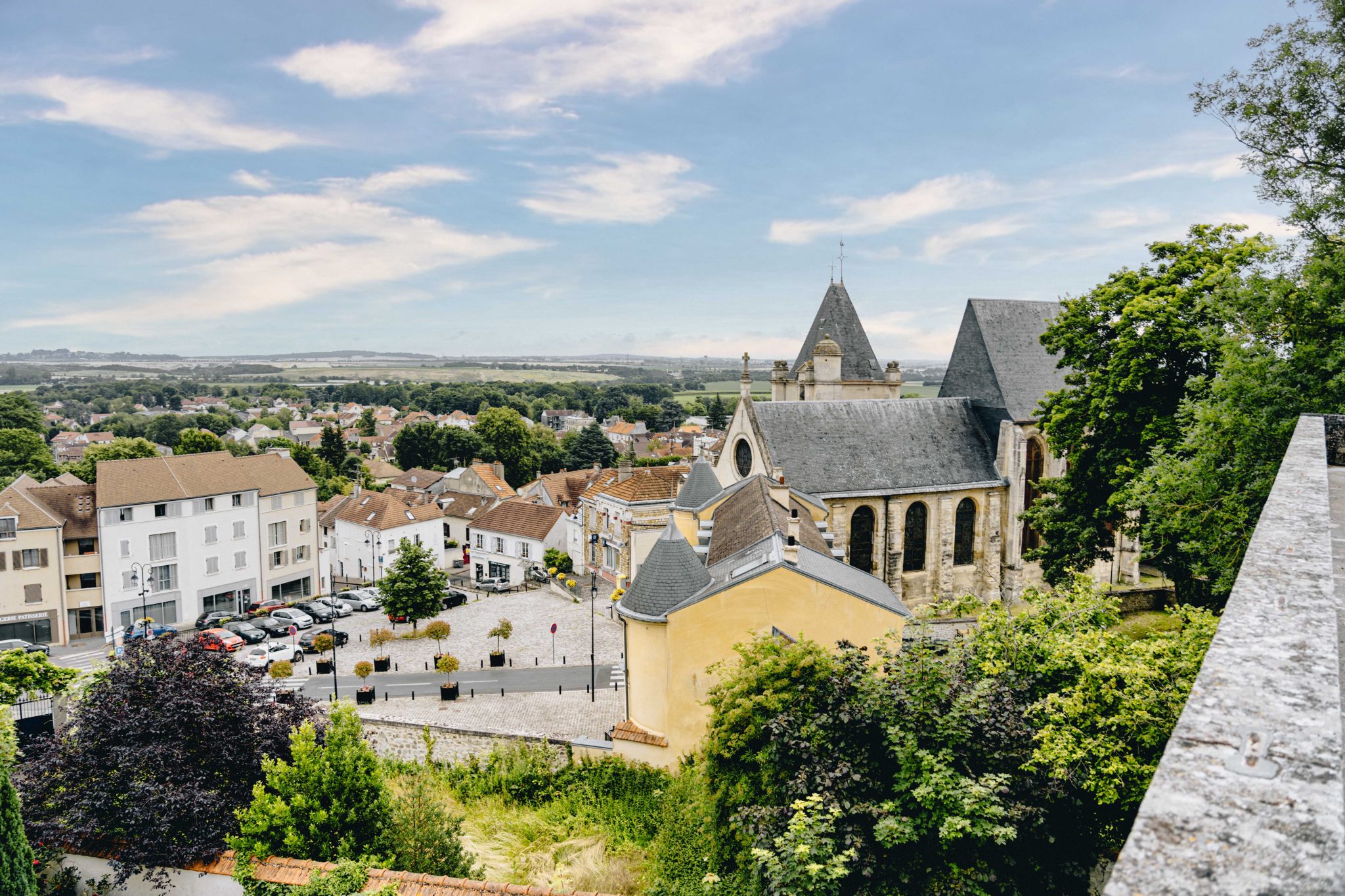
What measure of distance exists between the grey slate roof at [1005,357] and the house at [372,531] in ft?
142

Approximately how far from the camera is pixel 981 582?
34094mm

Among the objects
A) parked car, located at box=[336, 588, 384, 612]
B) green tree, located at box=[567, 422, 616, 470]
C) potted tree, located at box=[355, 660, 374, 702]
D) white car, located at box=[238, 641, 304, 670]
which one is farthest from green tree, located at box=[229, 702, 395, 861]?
green tree, located at box=[567, 422, 616, 470]

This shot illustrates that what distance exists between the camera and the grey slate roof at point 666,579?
62.0ft

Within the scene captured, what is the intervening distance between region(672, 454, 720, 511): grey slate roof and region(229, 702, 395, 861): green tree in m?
19.4

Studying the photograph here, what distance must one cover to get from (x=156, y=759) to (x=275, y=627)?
32.6 metres

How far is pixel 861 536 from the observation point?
32.0m

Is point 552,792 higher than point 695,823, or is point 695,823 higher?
point 695,823

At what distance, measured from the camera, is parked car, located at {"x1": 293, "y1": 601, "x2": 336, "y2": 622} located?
144ft

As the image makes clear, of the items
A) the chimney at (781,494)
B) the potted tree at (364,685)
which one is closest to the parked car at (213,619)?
the potted tree at (364,685)

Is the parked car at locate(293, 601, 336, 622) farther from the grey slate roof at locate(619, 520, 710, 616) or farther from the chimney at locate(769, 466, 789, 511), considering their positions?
the grey slate roof at locate(619, 520, 710, 616)

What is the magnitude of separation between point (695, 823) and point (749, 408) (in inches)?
756

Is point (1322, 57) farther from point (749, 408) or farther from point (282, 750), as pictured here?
point (282, 750)

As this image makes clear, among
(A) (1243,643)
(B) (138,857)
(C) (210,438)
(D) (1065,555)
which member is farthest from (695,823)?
(C) (210,438)

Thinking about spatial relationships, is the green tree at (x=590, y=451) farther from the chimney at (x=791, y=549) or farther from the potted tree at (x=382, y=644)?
the chimney at (x=791, y=549)
